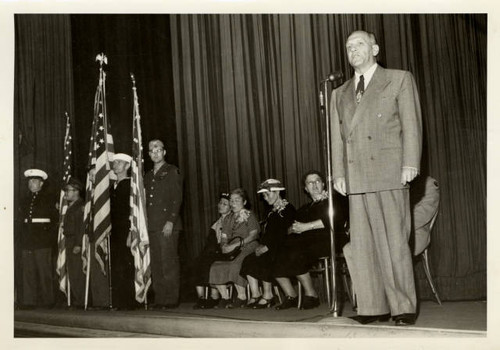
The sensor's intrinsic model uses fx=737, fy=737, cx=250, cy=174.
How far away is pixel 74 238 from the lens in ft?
18.1

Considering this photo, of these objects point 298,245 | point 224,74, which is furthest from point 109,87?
point 298,245

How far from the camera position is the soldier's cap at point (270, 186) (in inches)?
220

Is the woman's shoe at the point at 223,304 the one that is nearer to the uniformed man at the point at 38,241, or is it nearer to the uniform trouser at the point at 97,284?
the uniform trouser at the point at 97,284

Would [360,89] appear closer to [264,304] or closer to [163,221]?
[264,304]

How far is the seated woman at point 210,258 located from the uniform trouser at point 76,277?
855 millimetres

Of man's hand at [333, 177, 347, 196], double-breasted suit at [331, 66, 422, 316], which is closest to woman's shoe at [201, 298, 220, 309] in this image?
double-breasted suit at [331, 66, 422, 316]

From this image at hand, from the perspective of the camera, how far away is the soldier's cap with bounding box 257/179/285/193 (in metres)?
5.58

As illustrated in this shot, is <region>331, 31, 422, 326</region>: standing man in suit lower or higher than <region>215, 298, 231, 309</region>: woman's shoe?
higher

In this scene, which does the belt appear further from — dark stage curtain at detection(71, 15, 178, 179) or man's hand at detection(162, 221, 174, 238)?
man's hand at detection(162, 221, 174, 238)

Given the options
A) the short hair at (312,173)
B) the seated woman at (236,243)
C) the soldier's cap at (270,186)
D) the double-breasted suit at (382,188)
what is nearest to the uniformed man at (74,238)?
the seated woman at (236,243)

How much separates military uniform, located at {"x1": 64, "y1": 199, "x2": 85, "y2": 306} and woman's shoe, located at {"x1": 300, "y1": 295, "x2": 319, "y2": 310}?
5.52 feet

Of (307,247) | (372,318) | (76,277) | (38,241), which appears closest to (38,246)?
(38,241)

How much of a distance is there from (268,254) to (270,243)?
0.30ft
